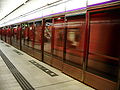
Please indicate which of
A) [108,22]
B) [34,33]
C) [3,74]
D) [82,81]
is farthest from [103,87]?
[34,33]

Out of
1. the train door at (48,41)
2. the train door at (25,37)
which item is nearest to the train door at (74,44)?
the train door at (48,41)

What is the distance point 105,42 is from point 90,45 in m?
0.44

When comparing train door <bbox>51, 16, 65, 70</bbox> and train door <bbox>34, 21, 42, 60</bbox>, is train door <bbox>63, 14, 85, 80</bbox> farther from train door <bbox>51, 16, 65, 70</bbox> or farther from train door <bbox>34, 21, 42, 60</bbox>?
train door <bbox>34, 21, 42, 60</bbox>

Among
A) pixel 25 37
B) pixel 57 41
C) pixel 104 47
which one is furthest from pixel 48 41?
pixel 25 37

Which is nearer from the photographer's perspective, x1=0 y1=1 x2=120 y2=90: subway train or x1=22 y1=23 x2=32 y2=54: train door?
x1=0 y1=1 x2=120 y2=90: subway train

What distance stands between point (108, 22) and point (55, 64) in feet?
7.95

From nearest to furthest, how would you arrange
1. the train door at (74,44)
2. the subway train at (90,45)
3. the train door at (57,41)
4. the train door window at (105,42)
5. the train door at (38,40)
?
the subway train at (90,45) → the train door window at (105,42) → the train door at (74,44) → the train door at (57,41) → the train door at (38,40)

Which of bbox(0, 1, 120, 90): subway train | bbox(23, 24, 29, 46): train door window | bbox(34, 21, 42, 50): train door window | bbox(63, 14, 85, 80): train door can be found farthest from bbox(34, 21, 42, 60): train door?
bbox(63, 14, 85, 80): train door

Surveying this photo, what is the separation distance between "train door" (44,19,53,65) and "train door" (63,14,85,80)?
108 cm

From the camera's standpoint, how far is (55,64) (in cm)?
451

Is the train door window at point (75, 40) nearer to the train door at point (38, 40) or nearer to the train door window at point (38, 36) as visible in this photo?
the train door at point (38, 40)

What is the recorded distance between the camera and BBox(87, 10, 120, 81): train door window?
120 inches

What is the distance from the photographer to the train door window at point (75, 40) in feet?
12.3

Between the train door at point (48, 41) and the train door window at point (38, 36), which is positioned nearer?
the train door at point (48, 41)
